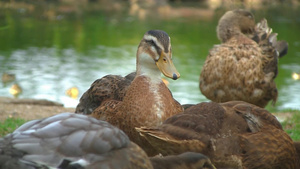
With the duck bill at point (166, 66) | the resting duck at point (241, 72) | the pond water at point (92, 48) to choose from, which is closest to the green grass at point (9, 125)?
the pond water at point (92, 48)

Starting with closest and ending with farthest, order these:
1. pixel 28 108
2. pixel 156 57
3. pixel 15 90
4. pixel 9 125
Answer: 1. pixel 156 57
2. pixel 9 125
3. pixel 28 108
4. pixel 15 90

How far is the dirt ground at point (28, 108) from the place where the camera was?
766 cm

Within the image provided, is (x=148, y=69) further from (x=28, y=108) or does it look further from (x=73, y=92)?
(x=73, y=92)

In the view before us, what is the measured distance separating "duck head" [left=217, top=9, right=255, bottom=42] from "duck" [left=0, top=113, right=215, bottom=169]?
456cm

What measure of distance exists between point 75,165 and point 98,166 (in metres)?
0.17

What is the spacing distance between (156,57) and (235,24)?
3.45 metres

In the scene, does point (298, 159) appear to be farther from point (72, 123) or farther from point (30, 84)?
point (30, 84)

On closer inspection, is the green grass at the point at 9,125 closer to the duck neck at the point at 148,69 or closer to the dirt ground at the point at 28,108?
the dirt ground at the point at 28,108

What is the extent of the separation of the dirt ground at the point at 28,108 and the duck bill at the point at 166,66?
117 inches

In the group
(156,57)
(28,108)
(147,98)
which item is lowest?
(28,108)

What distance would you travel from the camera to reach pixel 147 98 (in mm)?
5043

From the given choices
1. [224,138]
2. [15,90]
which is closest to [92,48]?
[15,90]

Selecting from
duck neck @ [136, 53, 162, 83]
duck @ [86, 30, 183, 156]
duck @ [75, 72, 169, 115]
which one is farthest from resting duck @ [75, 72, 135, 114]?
duck neck @ [136, 53, 162, 83]

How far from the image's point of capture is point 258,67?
7.57 m
